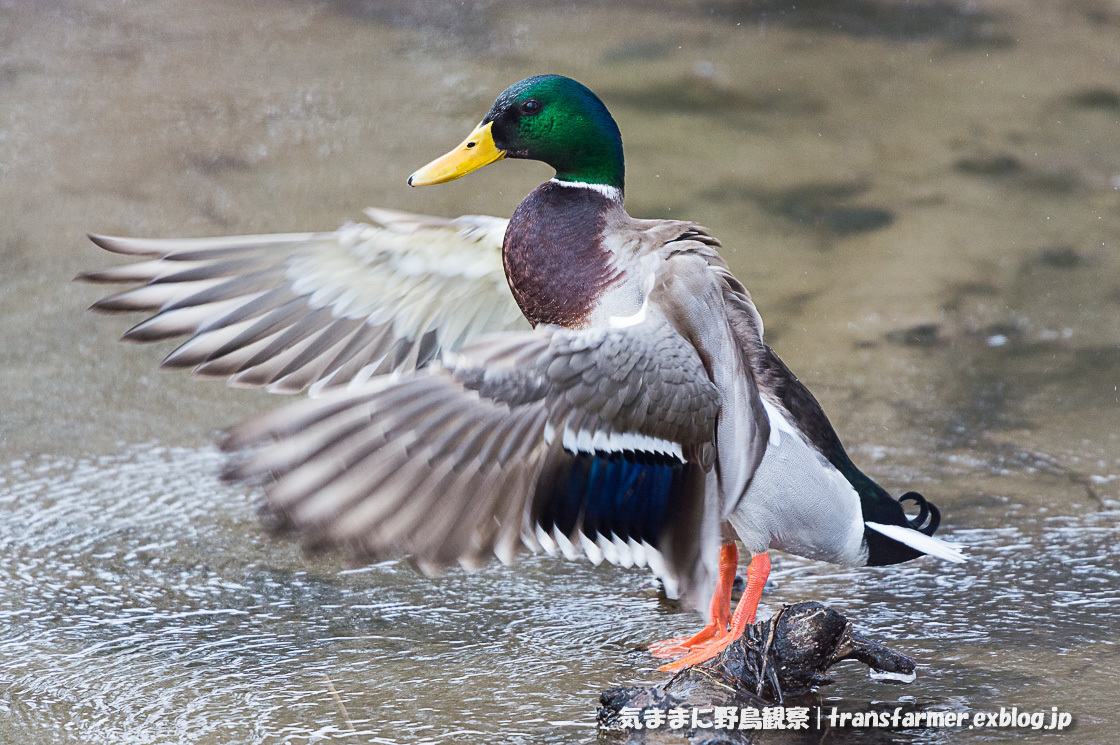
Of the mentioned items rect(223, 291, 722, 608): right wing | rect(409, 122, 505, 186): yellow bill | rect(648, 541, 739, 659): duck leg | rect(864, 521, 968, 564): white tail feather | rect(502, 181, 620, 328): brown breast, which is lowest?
rect(648, 541, 739, 659): duck leg

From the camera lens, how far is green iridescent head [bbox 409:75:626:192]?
3320mm

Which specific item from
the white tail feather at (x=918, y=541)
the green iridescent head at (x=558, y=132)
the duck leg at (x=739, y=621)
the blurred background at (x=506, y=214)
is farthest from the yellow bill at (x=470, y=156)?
the white tail feather at (x=918, y=541)

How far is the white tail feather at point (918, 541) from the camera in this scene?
304cm

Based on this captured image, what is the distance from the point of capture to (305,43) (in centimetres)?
771

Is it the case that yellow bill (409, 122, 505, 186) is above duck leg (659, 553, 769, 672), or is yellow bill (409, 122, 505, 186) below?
above

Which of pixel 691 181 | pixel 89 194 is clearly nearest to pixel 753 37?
pixel 691 181

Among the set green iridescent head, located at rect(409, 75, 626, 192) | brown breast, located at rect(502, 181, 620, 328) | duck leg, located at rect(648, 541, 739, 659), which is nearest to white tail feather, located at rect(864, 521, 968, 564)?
duck leg, located at rect(648, 541, 739, 659)

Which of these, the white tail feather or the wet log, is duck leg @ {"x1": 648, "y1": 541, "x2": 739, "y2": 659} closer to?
the wet log

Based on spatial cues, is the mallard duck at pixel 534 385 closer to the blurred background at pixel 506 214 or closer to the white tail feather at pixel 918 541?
the white tail feather at pixel 918 541

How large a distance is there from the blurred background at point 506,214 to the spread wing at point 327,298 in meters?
0.65

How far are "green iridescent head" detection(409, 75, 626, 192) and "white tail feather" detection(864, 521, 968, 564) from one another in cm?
115

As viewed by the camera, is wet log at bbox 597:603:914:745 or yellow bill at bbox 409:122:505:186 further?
yellow bill at bbox 409:122:505:186

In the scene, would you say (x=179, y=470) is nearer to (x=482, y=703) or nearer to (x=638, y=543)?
(x=482, y=703)

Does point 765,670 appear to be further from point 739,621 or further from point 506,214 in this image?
point 506,214
